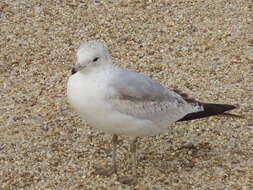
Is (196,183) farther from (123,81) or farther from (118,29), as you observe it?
(118,29)

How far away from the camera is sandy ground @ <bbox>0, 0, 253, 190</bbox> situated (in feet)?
Result: 12.0

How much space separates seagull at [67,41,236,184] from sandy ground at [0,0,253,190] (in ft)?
1.22

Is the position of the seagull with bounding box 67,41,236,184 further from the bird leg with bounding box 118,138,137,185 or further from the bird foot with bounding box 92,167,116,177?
the bird foot with bounding box 92,167,116,177

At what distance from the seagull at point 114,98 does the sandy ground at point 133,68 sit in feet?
1.22

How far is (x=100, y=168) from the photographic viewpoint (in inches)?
145

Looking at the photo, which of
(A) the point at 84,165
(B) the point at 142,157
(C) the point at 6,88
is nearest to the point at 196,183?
(B) the point at 142,157


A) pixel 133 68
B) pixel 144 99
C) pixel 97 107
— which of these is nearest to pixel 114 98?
pixel 97 107

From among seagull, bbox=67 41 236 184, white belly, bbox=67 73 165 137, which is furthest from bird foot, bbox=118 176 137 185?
white belly, bbox=67 73 165 137

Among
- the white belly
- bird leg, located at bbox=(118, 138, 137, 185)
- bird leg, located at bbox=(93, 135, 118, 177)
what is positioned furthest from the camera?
bird leg, located at bbox=(93, 135, 118, 177)

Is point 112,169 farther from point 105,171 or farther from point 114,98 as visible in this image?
point 114,98

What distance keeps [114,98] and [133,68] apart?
1.79 m

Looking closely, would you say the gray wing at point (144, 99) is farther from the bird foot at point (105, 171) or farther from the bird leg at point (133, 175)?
the bird foot at point (105, 171)

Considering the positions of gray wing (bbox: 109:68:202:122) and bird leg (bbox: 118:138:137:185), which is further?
bird leg (bbox: 118:138:137:185)

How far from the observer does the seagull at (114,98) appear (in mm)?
3195
